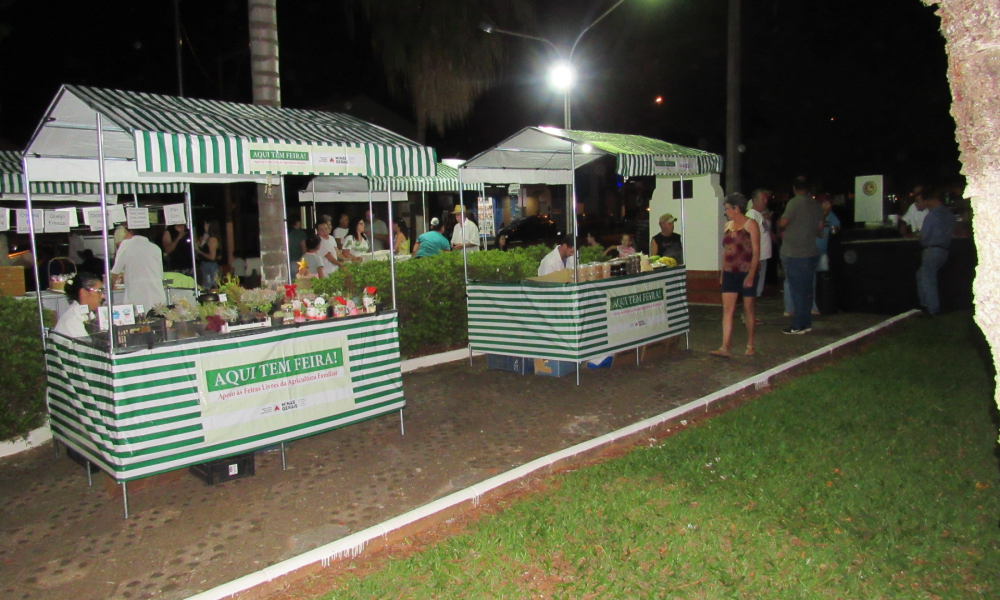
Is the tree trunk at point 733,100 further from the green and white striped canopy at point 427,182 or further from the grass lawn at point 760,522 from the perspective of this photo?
the grass lawn at point 760,522

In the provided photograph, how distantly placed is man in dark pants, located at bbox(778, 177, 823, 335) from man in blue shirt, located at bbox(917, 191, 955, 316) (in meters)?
2.07

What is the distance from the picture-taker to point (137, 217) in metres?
10.1

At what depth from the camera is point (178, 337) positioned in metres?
5.29

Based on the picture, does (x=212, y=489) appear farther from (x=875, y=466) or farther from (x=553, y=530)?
(x=875, y=466)

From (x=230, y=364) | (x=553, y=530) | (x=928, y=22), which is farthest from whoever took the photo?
(x=928, y=22)

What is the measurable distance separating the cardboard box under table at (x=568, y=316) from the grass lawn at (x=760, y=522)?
1940 mm

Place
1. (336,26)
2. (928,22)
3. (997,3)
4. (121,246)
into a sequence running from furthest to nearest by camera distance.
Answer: (336,26) → (928,22) → (121,246) → (997,3)

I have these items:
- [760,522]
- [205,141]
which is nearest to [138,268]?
[205,141]

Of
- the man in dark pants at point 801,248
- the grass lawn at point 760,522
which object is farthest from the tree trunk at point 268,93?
the man in dark pants at point 801,248

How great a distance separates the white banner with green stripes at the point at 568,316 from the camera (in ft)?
26.0

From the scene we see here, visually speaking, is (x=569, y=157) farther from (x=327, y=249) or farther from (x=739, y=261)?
(x=327, y=249)

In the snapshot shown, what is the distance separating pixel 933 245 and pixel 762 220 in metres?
2.52

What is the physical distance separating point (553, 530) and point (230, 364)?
2.60 meters

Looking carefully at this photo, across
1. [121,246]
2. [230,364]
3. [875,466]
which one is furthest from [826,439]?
[121,246]
